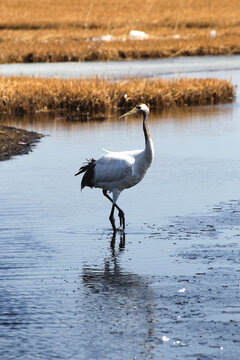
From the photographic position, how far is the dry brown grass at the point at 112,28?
46562 millimetres

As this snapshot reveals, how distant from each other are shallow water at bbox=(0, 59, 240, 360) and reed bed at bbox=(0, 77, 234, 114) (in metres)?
9.15

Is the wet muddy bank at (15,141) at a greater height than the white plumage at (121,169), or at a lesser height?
lesser

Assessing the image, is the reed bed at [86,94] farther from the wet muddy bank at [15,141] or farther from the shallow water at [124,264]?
the shallow water at [124,264]

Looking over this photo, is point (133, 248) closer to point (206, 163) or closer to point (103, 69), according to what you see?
point (206, 163)

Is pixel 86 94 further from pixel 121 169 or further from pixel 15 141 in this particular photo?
pixel 121 169

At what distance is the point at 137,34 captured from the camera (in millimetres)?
57188

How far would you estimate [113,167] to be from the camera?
10.7 meters

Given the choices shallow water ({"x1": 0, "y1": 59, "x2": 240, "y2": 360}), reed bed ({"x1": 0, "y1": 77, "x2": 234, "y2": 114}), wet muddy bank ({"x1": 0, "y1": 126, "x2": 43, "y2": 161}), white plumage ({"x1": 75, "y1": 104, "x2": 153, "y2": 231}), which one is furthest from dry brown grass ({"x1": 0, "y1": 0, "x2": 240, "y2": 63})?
white plumage ({"x1": 75, "y1": 104, "x2": 153, "y2": 231})

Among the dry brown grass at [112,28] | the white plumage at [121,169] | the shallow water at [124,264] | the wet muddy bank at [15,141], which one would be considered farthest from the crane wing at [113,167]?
the dry brown grass at [112,28]

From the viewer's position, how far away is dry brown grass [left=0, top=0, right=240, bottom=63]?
46.6 meters

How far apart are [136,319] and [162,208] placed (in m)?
4.64

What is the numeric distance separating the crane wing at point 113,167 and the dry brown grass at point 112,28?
34.4m

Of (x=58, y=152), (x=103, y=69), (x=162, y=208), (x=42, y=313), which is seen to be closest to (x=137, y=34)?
(x=103, y=69)

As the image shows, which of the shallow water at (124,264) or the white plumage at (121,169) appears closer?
the shallow water at (124,264)
